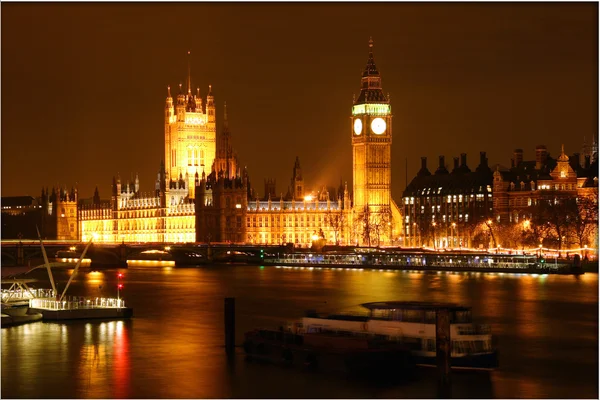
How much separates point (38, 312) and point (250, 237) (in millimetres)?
90234

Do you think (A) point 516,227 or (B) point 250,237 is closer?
(A) point 516,227

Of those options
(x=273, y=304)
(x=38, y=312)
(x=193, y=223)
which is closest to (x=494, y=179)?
(x=193, y=223)

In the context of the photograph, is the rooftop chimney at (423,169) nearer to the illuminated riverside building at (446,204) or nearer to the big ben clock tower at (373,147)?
the illuminated riverside building at (446,204)

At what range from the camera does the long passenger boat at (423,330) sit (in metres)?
37.7

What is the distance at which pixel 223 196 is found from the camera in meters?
143

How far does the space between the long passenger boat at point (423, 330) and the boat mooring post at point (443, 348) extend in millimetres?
1048

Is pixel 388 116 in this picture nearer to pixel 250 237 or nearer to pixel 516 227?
pixel 250 237

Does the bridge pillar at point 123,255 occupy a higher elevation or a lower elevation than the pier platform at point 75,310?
higher

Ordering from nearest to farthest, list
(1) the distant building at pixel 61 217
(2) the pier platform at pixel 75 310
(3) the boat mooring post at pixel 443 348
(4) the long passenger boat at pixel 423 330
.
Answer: (3) the boat mooring post at pixel 443 348 < (4) the long passenger boat at pixel 423 330 < (2) the pier platform at pixel 75 310 < (1) the distant building at pixel 61 217

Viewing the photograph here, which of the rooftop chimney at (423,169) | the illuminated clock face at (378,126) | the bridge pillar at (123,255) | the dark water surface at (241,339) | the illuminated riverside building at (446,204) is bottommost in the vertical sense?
the dark water surface at (241,339)

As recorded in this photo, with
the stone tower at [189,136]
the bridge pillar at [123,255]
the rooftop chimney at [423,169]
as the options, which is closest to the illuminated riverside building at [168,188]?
the stone tower at [189,136]

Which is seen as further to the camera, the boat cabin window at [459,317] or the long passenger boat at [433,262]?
the long passenger boat at [433,262]

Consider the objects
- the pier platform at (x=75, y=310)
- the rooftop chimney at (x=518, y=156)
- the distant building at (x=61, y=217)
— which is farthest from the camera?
the distant building at (x=61, y=217)

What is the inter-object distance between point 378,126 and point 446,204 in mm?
11186
